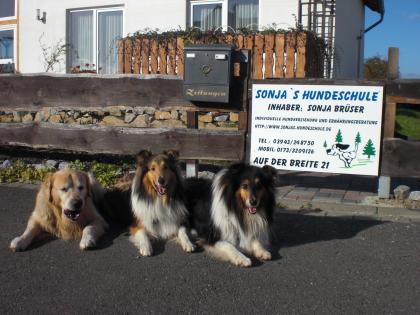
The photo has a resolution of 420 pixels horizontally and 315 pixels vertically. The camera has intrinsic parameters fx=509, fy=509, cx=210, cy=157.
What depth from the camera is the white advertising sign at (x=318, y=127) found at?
6.64m

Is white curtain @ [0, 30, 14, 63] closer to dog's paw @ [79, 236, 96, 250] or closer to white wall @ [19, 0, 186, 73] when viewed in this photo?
white wall @ [19, 0, 186, 73]

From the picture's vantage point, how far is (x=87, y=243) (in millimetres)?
5098

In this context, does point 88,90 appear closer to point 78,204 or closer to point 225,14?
point 78,204

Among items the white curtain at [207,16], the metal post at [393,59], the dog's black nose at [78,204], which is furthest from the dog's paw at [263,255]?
the white curtain at [207,16]

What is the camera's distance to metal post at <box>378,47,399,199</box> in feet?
22.1

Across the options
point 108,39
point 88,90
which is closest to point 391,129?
point 88,90

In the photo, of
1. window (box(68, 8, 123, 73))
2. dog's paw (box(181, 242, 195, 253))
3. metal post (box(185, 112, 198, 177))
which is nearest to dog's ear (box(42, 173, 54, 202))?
dog's paw (box(181, 242, 195, 253))

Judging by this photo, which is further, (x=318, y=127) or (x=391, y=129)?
(x=318, y=127)

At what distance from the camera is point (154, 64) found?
474 inches

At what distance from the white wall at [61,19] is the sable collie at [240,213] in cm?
913

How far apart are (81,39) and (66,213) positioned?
1103 centimetres

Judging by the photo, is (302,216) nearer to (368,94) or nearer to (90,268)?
(368,94)

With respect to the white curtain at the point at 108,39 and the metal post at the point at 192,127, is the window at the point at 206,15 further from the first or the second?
the metal post at the point at 192,127

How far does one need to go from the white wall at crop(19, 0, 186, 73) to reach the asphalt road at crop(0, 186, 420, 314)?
356 inches
